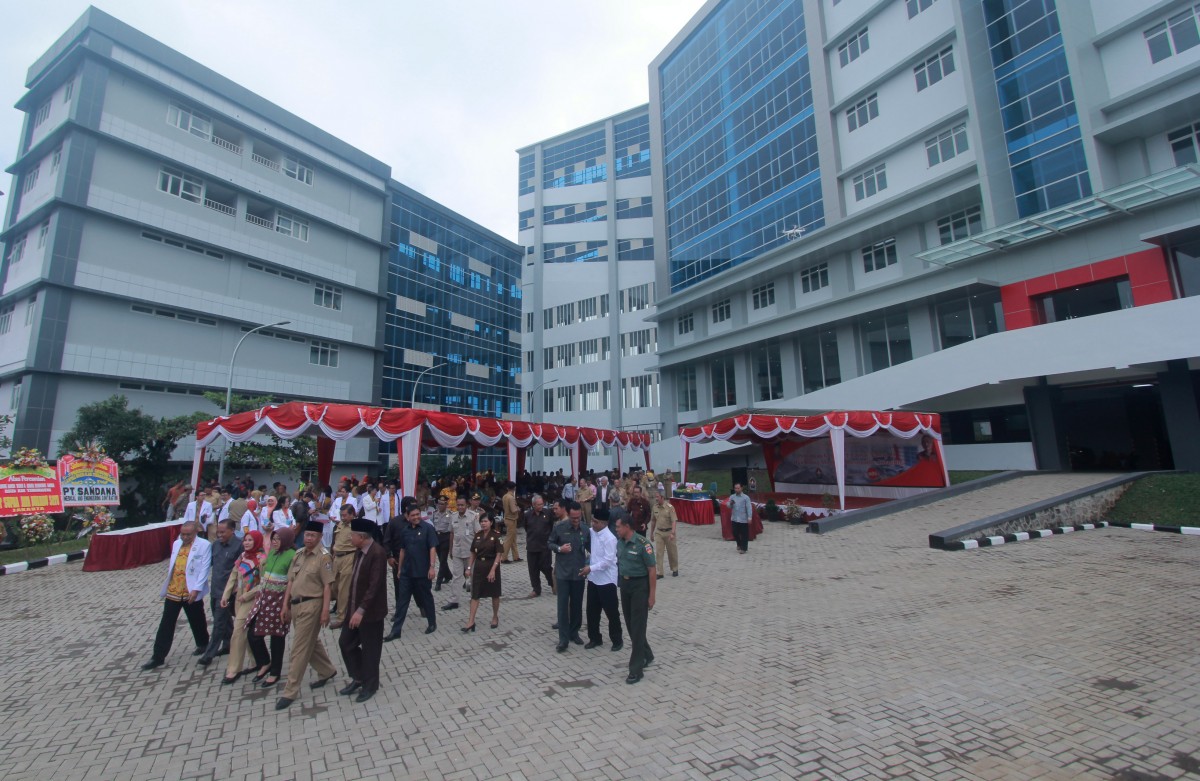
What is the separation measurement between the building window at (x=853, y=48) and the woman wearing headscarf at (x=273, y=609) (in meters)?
35.4

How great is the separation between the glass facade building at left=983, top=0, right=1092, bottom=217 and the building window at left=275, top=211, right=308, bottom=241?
124 feet

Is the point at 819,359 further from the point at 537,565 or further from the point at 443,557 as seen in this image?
the point at 443,557

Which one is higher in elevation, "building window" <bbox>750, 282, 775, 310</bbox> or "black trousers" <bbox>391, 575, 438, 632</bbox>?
"building window" <bbox>750, 282, 775, 310</bbox>

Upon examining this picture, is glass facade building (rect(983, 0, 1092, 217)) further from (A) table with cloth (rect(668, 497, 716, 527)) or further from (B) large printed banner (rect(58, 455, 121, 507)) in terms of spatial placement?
(B) large printed banner (rect(58, 455, 121, 507))

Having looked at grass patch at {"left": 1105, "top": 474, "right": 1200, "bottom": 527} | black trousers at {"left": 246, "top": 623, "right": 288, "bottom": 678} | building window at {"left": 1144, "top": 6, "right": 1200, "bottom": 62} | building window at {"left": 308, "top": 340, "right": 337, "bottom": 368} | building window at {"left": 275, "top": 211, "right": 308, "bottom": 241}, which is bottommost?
black trousers at {"left": 246, "top": 623, "right": 288, "bottom": 678}

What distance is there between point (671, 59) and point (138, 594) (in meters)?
47.1

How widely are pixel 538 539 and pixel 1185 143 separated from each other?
26053 mm

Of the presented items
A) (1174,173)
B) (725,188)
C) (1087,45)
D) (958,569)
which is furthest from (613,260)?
(958,569)

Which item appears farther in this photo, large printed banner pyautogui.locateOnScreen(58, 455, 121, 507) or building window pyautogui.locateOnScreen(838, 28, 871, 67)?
building window pyautogui.locateOnScreen(838, 28, 871, 67)

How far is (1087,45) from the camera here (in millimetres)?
19797

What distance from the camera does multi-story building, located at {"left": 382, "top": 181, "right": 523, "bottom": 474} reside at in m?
42.6

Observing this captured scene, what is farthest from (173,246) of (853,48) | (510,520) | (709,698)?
(853,48)

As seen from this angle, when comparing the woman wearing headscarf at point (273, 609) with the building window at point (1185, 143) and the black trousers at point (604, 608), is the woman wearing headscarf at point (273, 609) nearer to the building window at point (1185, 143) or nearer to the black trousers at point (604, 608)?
the black trousers at point (604, 608)

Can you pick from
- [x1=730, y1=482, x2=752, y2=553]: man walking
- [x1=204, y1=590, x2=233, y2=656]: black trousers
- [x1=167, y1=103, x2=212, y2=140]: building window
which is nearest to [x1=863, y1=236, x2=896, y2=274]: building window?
[x1=730, y1=482, x2=752, y2=553]: man walking
